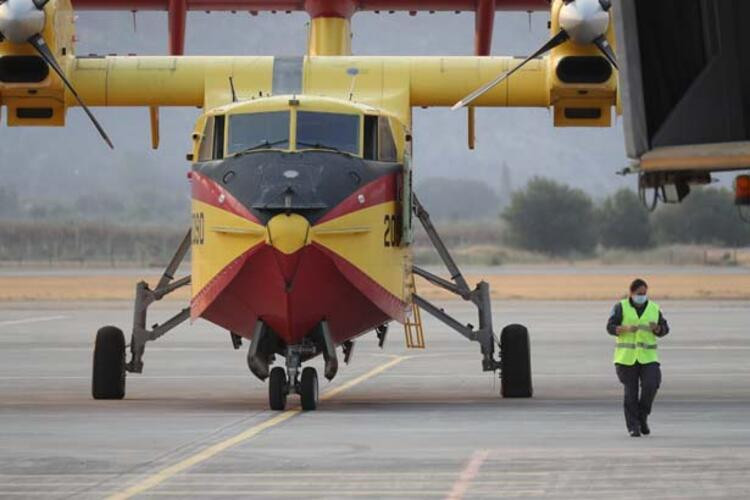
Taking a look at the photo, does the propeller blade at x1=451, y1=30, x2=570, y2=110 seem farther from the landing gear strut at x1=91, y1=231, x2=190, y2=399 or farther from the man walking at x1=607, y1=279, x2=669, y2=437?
the landing gear strut at x1=91, y1=231, x2=190, y2=399

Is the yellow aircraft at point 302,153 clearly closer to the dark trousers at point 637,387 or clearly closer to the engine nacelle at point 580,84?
the engine nacelle at point 580,84

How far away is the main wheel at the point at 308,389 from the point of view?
67.7 feet

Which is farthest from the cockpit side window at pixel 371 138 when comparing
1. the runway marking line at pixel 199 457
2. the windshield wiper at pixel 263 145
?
the runway marking line at pixel 199 457

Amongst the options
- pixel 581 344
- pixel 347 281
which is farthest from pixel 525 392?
pixel 581 344

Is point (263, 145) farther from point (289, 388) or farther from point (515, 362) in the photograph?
point (515, 362)

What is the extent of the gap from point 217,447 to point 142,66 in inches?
314

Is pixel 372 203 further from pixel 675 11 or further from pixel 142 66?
pixel 675 11

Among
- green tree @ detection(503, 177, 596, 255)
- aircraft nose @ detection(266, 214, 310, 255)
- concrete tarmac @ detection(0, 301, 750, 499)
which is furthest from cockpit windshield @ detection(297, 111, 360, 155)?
green tree @ detection(503, 177, 596, 255)

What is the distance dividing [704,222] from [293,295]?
237 ft

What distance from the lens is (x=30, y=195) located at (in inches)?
6206

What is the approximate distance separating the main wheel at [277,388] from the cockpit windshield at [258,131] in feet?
8.00

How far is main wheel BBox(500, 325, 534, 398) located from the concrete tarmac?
288 mm

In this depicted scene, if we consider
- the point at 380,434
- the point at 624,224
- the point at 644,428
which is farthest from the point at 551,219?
the point at 380,434

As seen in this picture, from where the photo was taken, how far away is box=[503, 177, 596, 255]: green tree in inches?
4092
